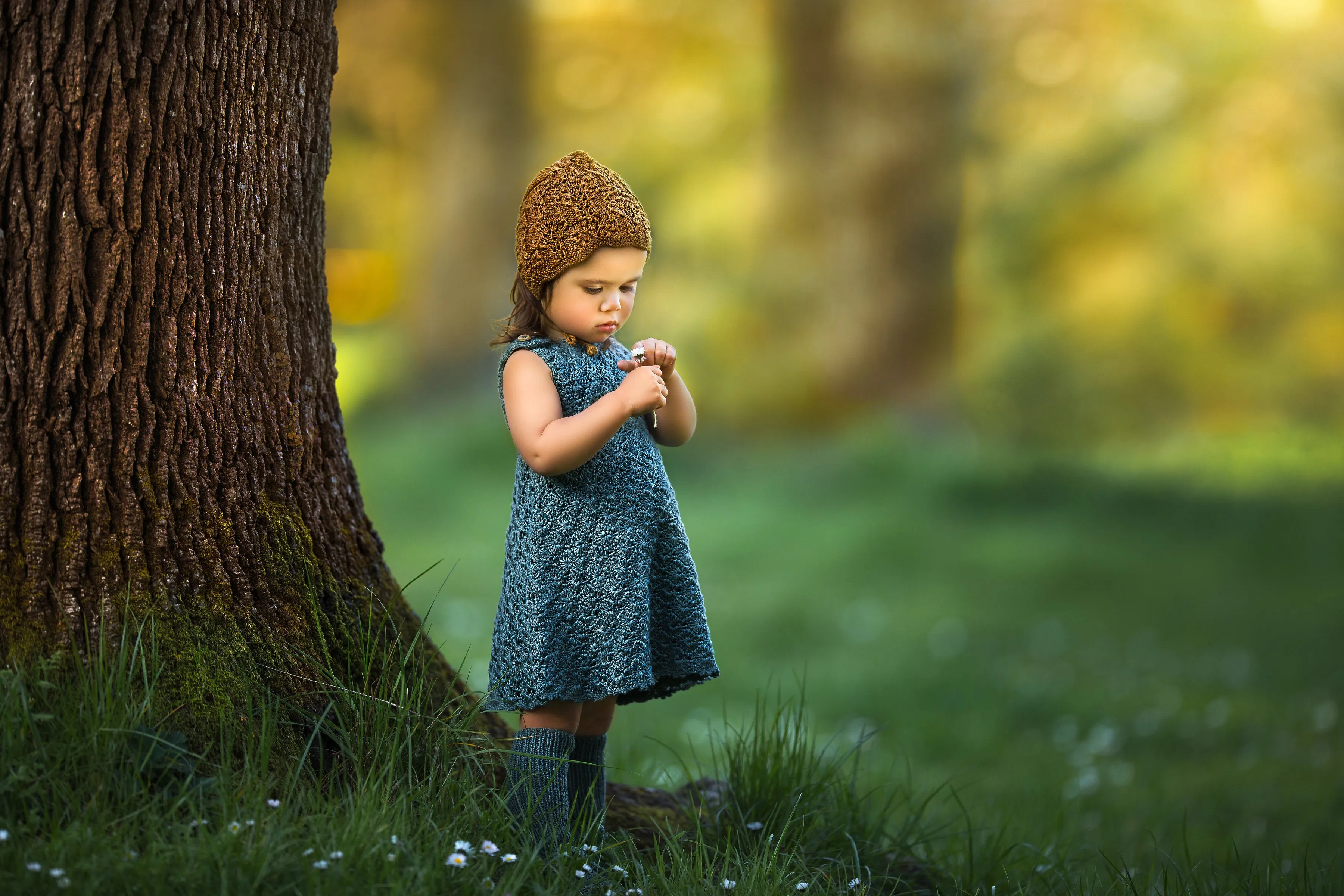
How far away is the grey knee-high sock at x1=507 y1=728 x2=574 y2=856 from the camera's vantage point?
2506 mm

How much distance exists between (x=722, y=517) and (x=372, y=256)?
23.3 m

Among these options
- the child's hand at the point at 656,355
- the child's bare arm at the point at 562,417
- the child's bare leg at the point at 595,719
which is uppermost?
the child's hand at the point at 656,355

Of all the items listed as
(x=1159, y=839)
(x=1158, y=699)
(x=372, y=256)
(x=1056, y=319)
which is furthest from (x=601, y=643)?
(x=372, y=256)

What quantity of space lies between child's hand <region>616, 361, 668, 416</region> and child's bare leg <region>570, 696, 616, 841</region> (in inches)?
26.1

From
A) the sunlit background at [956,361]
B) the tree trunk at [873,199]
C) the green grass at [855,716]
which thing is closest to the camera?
the green grass at [855,716]

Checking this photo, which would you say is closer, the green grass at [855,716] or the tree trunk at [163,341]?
the green grass at [855,716]

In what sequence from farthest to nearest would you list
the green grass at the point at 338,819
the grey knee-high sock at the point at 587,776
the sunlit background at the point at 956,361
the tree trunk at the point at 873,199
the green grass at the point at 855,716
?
the tree trunk at the point at 873,199 → the sunlit background at the point at 956,361 → the grey knee-high sock at the point at 587,776 → the green grass at the point at 855,716 → the green grass at the point at 338,819

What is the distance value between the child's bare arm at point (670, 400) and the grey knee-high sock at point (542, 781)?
66cm

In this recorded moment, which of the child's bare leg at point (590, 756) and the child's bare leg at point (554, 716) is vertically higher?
the child's bare leg at point (554, 716)

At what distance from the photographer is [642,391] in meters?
2.43

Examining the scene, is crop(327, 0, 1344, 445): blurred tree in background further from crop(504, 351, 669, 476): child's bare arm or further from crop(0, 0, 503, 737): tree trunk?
crop(0, 0, 503, 737): tree trunk

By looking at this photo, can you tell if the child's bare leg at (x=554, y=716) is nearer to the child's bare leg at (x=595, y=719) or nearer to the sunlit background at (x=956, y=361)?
the child's bare leg at (x=595, y=719)

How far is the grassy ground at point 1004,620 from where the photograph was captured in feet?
15.1

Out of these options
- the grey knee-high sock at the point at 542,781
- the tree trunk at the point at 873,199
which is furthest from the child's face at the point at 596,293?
the tree trunk at the point at 873,199
